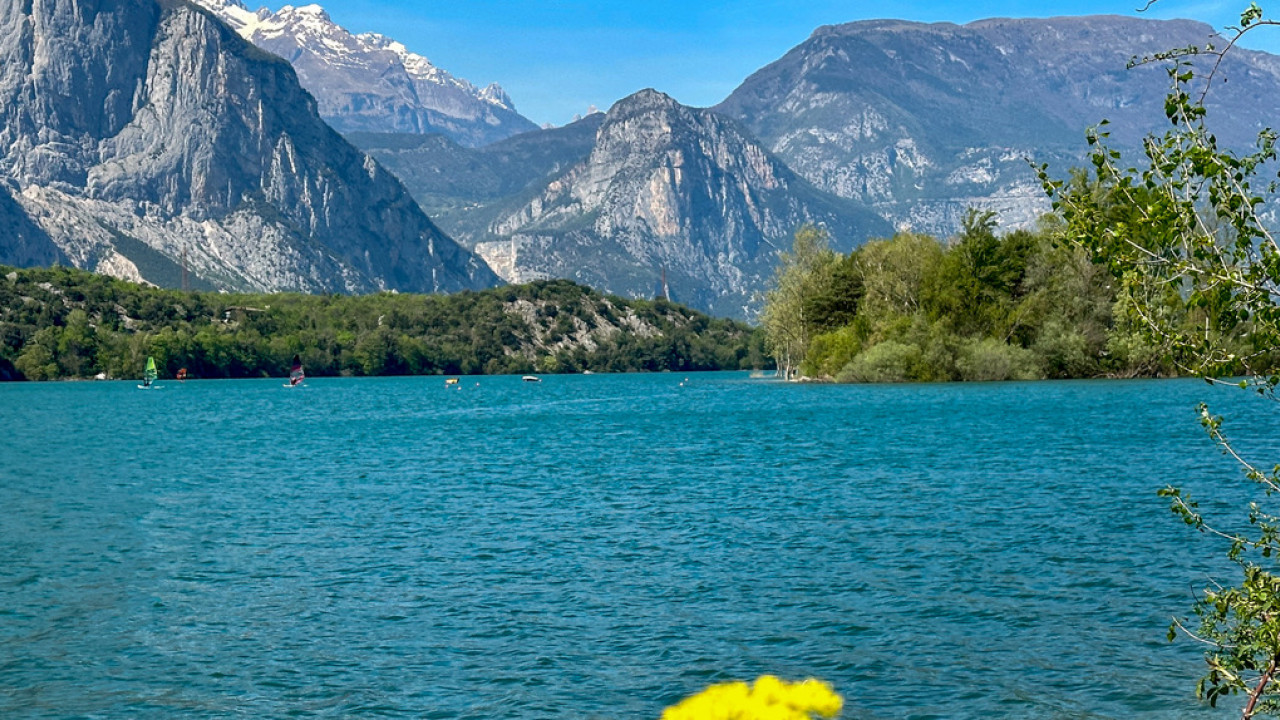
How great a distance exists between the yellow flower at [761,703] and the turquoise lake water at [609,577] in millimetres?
16791

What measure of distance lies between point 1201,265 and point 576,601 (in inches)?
708

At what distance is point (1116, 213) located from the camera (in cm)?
1716

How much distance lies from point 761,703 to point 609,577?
28009 mm

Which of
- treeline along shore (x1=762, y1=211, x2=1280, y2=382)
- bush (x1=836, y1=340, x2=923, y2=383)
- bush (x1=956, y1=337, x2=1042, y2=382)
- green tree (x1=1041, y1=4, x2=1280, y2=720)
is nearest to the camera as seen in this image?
green tree (x1=1041, y1=4, x2=1280, y2=720)

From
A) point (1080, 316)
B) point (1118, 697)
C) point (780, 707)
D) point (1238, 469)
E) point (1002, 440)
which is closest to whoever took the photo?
point (780, 707)

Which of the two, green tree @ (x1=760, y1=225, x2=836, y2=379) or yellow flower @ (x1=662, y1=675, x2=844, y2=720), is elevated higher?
green tree @ (x1=760, y1=225, x2=836, y2=379)

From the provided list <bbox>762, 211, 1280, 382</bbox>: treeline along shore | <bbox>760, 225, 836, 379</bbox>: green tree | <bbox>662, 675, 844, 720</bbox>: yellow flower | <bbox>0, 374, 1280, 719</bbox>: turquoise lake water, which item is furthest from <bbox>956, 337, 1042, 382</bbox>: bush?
<bbox>662, 675, 844, 720</bbox>: yellow flower

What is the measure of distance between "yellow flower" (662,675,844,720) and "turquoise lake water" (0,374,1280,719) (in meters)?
16.8

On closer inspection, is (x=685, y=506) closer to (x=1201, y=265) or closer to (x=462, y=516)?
(x=462, y=516)

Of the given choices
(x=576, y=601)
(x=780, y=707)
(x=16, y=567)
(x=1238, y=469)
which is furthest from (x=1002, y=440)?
(x=780, y=707)

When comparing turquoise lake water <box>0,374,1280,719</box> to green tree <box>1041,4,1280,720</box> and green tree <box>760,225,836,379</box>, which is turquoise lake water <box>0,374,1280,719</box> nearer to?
green tree <box>1041,4,1280,720</box>

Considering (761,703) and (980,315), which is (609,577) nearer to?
(761,703)

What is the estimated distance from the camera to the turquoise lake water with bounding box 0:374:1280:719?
21812mm

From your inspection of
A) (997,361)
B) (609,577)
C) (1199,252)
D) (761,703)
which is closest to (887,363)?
(997,361)
